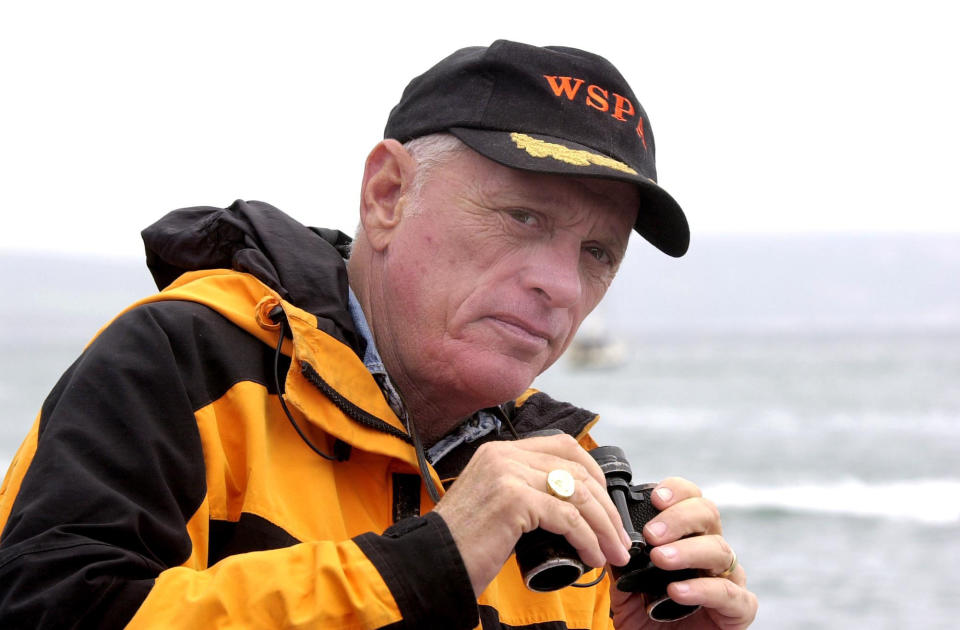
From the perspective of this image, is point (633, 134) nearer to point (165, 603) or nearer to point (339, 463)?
point (339, 463)

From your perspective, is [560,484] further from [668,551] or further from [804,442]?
[804,442]

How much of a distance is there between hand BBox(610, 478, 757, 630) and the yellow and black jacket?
0.99 feet

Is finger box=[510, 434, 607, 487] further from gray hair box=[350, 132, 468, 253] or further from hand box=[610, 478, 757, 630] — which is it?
gray hair box=[350, 132, 468, 253]

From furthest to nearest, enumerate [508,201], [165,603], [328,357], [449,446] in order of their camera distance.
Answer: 1. [449,446]
2. [508,201]
3. [328,357]
4. [165,603]

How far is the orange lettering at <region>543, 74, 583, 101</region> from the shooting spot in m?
2.25

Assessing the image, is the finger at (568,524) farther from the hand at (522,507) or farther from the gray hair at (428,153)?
the gray hair at (428,153)

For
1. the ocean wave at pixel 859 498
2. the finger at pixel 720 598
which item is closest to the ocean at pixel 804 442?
the ocean wave at pixel 859 498

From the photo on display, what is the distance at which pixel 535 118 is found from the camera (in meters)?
2.23

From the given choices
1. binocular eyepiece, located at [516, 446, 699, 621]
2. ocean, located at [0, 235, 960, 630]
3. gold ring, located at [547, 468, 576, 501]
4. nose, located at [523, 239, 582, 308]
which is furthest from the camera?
ocean, located at [0, 235, 960, 630]

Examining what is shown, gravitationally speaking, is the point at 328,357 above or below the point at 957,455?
above

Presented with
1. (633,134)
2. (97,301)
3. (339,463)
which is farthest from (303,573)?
(97,301)

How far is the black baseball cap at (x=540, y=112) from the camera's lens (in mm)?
2172

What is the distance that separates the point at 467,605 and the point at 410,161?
3.61ft

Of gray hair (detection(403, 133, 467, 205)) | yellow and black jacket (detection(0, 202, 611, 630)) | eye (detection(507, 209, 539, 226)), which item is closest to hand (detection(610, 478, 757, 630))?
yellow and black jacket (detection(0, 202, 611, 630))
